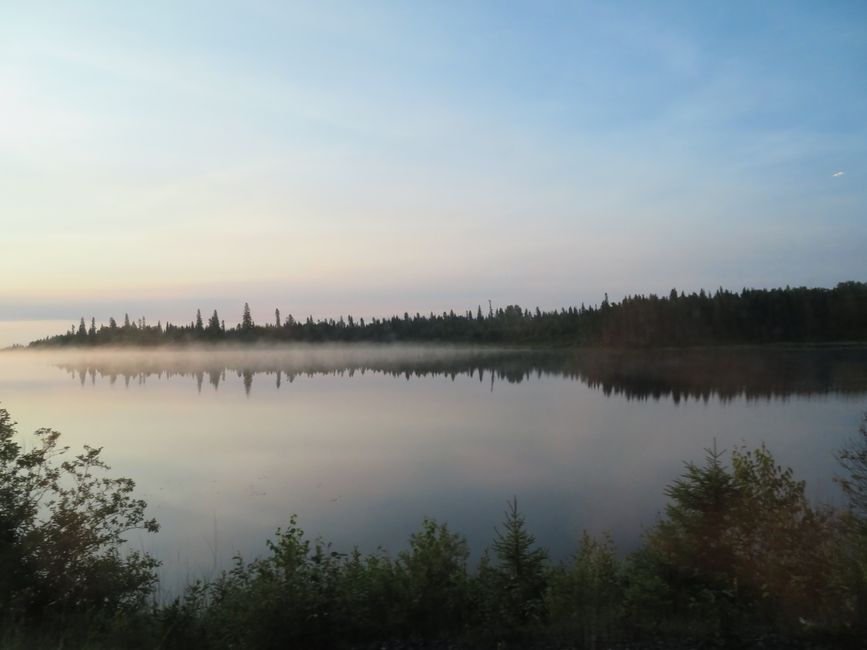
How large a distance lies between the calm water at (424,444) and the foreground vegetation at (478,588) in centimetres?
407

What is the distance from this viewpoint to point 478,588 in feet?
31.1

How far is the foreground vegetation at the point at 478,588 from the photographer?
759 cm

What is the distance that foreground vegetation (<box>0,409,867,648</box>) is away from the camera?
299 inches

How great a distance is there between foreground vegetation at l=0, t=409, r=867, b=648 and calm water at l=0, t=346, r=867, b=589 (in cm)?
407

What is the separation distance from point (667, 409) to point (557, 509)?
82.1 feet

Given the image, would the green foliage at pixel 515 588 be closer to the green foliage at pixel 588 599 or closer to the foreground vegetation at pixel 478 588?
the foreground vegetation at pixel 478 588

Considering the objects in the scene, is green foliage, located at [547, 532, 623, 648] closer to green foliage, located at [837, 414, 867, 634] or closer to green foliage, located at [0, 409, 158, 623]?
green foliage, located at [837, 414, 867, 634]

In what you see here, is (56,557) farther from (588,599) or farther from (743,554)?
(743,554)

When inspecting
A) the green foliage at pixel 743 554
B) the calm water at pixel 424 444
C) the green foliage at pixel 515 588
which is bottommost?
the calm water at pixel 424 444

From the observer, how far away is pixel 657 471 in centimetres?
2302

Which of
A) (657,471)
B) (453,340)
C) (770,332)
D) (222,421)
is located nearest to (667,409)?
(657,471)

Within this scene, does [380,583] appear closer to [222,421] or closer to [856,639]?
[856,639]

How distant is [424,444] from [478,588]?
65.7ft

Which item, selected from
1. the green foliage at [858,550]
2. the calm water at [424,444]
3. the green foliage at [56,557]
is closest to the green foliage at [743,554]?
the green foliage at [858,550]
